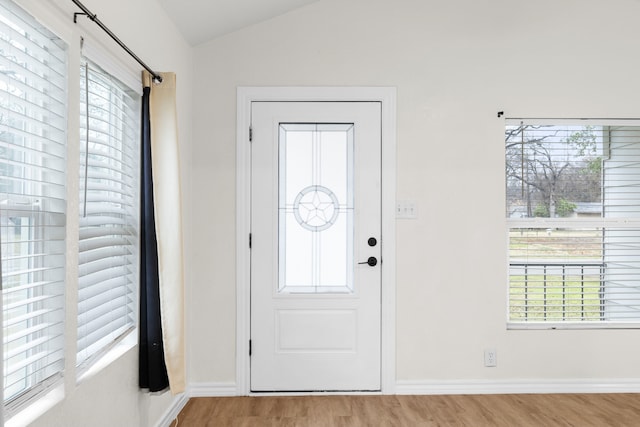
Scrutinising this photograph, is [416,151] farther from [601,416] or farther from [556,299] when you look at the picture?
[601,416]

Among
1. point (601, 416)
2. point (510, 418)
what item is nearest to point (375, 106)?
point (510, 418)

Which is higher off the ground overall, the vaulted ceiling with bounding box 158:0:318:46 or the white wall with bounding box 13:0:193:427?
the vaulted ceiling with bounding box 158:0:318:46

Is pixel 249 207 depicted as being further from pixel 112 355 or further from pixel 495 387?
pixel 495 387

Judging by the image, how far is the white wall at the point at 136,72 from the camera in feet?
5.28

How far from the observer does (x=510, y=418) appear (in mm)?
2832

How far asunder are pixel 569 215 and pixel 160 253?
272cm

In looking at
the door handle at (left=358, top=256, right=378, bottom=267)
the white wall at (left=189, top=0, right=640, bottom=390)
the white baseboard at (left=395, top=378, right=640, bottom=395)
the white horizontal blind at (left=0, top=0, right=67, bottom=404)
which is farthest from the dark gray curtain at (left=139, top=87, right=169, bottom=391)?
the white baseboard at (left=395, top=378, right=640, bottom=395)

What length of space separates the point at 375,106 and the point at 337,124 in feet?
0.94

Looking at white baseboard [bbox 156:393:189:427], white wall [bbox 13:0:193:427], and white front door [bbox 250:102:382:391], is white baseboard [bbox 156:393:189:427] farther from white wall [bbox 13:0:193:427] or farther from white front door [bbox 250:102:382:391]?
white front door [bbox 250:102:382:391]

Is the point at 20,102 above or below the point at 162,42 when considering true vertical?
below

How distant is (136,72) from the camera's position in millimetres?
2273

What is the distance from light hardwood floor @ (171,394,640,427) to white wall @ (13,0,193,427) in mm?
373

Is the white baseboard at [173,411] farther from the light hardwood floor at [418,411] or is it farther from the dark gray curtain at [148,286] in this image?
the dark gray curtain at [148,286]

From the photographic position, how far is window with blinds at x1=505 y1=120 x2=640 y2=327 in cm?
328
